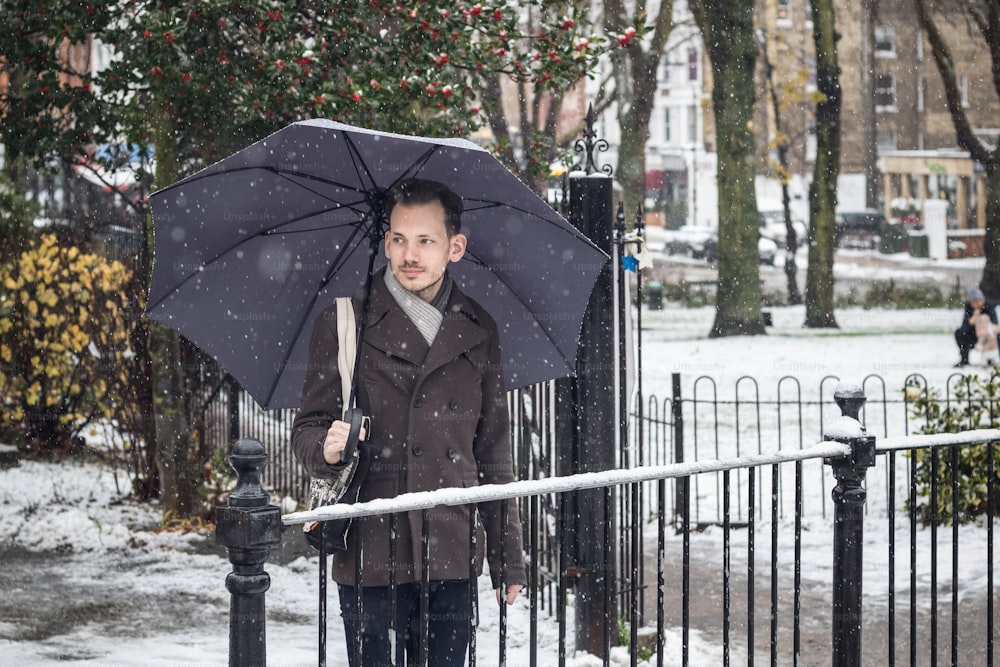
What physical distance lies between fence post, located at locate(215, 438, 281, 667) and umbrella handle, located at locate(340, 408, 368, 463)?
530mm

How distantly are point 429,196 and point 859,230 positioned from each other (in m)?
47.2

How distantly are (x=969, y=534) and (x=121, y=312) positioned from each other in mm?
6581

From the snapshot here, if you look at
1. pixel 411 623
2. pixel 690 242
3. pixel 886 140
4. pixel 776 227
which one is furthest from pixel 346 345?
pixel 886 140

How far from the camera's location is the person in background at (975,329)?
1956cm

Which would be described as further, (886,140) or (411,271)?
(886,140)

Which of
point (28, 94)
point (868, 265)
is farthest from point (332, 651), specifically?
point (868, 265)

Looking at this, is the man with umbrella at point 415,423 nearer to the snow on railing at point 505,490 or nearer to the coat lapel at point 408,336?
the coat lapel at point 408,336

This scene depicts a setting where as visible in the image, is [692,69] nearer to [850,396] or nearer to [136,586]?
[136,586]

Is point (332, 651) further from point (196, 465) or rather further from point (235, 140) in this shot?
point (235, 140)

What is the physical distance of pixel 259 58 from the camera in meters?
8.34

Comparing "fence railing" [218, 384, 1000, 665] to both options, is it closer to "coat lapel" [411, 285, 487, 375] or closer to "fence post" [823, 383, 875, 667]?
"fence post" [823, 383, 875, 667]

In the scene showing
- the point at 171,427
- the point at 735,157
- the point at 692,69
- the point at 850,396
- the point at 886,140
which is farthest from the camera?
the point at 692,69

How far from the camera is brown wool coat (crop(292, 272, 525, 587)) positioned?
12.2 feet

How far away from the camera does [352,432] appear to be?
Answer: 11.7 feet
